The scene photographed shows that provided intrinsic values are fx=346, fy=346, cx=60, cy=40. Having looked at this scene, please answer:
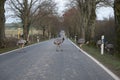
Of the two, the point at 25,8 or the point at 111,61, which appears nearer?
the point at 111,61

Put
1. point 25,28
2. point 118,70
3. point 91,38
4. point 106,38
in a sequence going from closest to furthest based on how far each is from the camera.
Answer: point 118,70
point 106,38
point 91,38
point 25,28

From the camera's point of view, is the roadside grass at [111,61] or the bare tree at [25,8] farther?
the bare tree at [25,8]

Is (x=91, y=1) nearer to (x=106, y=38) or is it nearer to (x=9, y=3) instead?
(x=106, y=38)

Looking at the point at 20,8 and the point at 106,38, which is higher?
the point at 20,8

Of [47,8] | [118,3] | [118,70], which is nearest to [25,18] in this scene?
[47,8]

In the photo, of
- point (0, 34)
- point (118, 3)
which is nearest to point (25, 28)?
point (0, 34)

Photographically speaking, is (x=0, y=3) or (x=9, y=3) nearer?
(x=0, y=3)

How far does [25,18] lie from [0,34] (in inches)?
999

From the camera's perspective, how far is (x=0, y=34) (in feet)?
119

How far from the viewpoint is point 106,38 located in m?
35.2

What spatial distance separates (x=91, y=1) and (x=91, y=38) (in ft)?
18.3

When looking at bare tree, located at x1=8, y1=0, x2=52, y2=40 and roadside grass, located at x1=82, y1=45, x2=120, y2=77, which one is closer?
roadside grass, located at x1=82, y1=45, x2=120, y2=77

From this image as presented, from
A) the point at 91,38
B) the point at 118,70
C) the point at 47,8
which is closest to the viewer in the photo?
the point at 118,70

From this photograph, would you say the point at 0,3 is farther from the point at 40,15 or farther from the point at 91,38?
the point at 40,15
